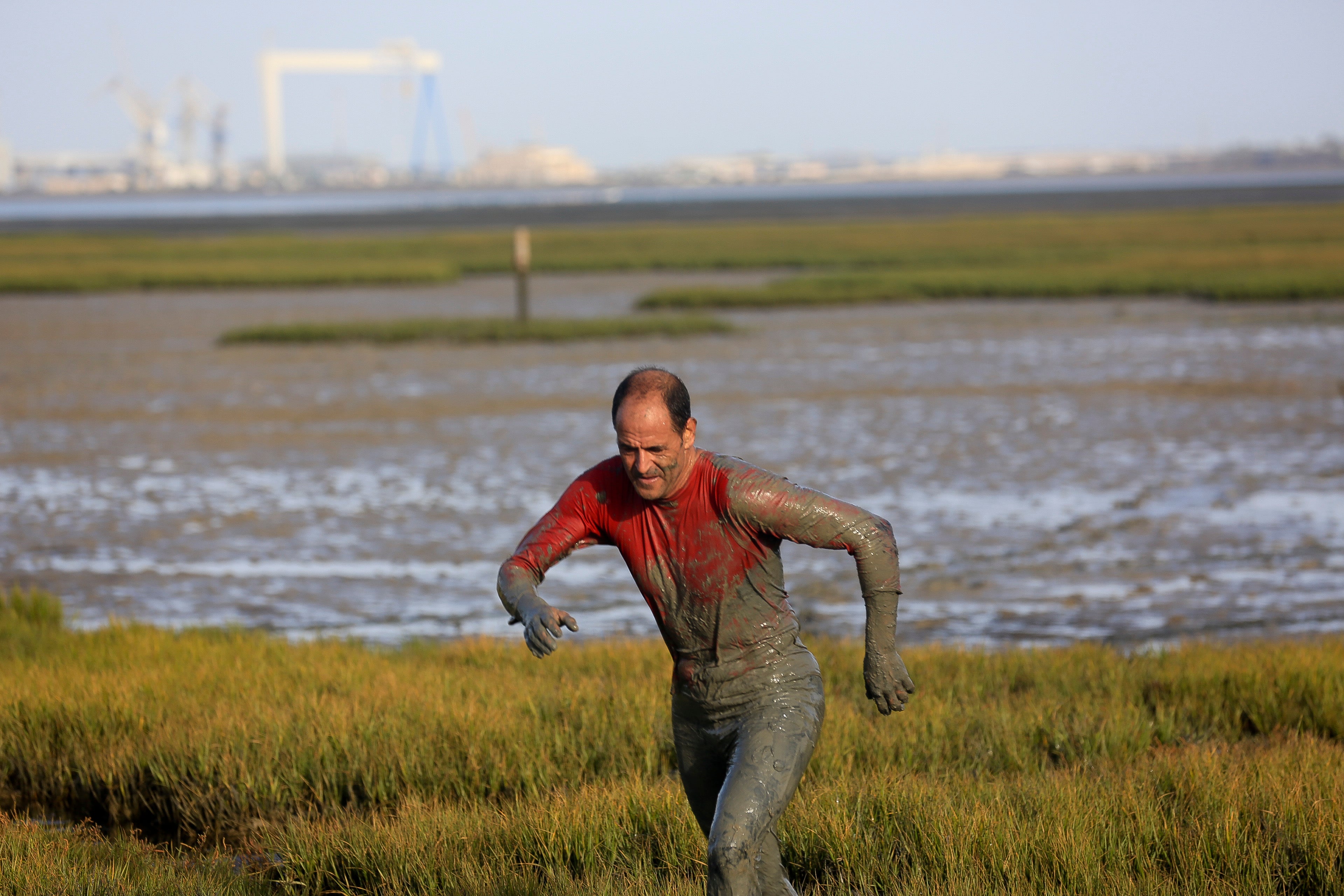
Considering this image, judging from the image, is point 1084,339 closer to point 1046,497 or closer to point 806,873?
point 1046,497

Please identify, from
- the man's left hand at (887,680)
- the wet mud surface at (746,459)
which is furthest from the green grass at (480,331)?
the man's left hand at (887,680)

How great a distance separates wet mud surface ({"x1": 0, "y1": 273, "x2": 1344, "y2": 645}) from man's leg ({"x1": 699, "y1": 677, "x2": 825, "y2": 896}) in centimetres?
484

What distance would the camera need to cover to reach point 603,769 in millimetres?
5887

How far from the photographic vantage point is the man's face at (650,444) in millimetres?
3629

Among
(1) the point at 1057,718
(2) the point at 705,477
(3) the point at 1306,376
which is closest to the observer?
(2) the point at 705,477

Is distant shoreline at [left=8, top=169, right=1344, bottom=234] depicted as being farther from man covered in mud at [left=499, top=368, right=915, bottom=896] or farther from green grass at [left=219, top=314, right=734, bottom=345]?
man covered in mud at [left=499, top=368, right=915, bottom=896]

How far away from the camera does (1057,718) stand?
20.4 feet

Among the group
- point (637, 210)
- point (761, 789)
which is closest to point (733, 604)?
point (761, 789)

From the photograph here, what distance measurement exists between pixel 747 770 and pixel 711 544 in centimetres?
57

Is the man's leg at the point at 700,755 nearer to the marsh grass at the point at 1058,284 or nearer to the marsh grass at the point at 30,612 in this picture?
the marsh grass at the point at 30,612

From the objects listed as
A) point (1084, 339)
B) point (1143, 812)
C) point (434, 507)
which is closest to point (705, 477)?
point (1143, 812)

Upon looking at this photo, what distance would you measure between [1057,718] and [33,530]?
875 cm

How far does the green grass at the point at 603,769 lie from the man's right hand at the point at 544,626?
107 cm

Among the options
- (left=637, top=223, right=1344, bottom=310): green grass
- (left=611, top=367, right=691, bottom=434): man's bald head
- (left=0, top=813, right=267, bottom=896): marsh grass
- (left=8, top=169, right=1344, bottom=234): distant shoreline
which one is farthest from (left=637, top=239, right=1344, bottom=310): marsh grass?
(left=8, top=169, right=1344, bottom=234): distant shoreline
